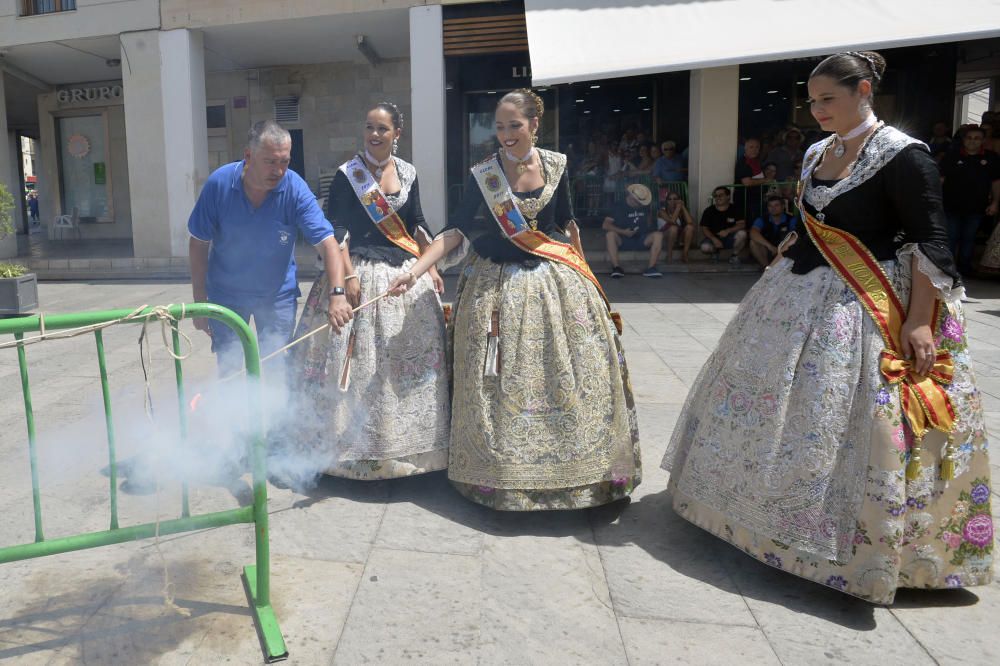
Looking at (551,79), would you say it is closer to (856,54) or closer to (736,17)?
(736,17)

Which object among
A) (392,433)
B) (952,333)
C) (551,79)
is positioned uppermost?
(551,79)

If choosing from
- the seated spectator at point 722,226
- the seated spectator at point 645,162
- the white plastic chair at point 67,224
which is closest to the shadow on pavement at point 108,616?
the seated spectator at point 722,226

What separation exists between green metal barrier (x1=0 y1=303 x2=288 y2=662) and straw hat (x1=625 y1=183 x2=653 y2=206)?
9.17 meters

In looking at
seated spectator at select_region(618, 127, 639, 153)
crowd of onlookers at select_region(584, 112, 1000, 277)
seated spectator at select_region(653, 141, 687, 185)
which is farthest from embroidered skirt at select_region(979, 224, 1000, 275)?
seated spectator at select_region(618, 127, 639, 153)

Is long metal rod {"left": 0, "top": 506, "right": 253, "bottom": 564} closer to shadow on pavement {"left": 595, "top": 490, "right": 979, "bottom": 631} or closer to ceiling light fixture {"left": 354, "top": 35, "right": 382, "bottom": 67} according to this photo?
shadow on pavement {"left": 595, "top": 490, "right": 979, "bottom": 631}

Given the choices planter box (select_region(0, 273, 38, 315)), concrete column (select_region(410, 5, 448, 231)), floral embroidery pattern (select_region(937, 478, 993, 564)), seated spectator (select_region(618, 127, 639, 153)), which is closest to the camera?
floral embroidery pattern (select_region(937, 478, 993, 564))

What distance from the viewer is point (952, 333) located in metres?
2.56

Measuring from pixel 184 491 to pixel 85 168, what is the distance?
16.5m

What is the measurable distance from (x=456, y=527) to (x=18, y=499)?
2.02 meters

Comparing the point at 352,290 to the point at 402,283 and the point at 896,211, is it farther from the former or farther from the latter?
the point at 896,211

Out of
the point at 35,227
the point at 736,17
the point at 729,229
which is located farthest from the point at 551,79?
the point at 35,227

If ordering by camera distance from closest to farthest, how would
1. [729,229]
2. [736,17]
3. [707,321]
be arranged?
[707,321] < [736,17] < [729,229]

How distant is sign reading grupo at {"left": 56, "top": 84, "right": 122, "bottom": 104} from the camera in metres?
15.6

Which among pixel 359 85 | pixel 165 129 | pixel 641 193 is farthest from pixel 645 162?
pixel 165 129
